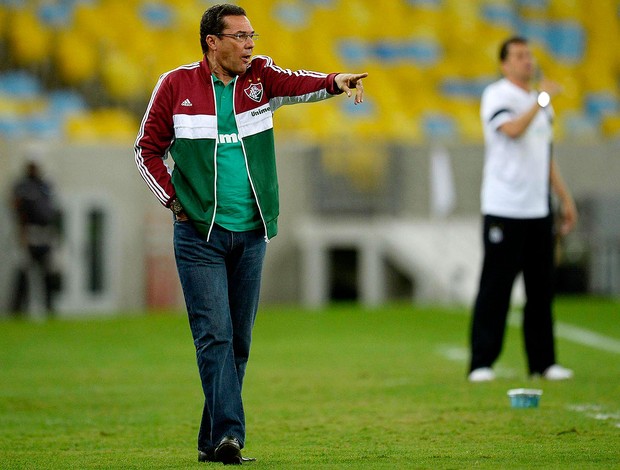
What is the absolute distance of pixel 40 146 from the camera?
19.3 metres

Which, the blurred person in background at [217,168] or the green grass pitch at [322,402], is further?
the green grass pitch at [322,402]

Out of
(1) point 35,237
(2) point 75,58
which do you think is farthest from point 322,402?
(2) point 75,58

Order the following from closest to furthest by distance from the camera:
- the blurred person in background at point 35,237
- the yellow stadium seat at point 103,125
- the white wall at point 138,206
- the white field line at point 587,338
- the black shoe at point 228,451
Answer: the black shoe at point 228,451 < the white field line at point 587,338 < the blurred person in background at point 35,237 < the white wall at point 138,206 < the yellow stadium seat at point 103,125

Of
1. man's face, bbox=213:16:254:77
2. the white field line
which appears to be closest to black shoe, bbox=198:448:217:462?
man's face, bbox=213:16:254:77

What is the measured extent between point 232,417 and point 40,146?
14.6m

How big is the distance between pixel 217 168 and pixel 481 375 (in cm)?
395

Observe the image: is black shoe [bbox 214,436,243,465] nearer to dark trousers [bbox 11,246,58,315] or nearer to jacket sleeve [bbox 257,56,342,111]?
jacket sleeve [bbox 257,56,342,111]

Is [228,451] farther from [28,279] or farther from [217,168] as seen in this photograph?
[28,279]

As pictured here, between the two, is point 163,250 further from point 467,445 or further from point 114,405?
point 467,445

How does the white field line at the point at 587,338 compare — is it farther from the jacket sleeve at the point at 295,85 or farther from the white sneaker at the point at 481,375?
the jacket sleeve at the point at 295,85

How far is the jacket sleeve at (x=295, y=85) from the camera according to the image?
5.42 metres

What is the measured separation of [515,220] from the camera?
8.85 m

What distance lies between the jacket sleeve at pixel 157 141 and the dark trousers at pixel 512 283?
3.90 metres

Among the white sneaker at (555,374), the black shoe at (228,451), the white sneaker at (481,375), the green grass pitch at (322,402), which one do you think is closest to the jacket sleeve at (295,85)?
the black shoe at (228,451)
